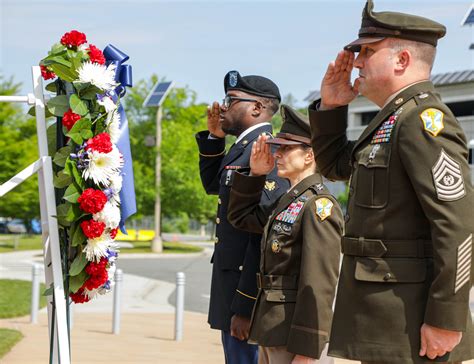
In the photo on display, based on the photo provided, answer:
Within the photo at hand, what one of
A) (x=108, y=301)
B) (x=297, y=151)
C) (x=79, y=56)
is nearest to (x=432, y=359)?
(x=297, y=151)

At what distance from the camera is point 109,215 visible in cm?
550

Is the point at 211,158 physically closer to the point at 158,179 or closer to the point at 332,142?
the point at 332,142

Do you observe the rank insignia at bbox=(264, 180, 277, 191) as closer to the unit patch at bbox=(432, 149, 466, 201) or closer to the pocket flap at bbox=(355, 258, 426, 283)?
the pocket flap at bbox=(355, 258, 426, 283)

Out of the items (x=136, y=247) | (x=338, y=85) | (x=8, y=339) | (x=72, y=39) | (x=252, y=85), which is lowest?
(x=136, y=247)

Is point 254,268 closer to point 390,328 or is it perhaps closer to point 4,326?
point 390,328

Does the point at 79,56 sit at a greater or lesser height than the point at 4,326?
greater

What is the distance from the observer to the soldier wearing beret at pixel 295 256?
4812mm

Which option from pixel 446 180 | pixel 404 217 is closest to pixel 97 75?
pixel 404 217

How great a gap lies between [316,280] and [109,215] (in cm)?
131

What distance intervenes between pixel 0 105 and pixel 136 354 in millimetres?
28053

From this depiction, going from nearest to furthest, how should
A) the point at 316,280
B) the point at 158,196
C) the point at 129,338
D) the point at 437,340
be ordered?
the point at 437,340
the point at 316,280
the point at 129,338
the point at 158,196

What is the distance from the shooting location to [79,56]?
5535 millimetres

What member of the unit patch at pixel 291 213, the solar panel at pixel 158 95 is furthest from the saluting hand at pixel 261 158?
the solar panel at pixel 158 95

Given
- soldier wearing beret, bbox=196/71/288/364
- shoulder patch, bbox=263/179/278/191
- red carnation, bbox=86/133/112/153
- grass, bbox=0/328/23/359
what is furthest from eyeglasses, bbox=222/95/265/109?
grass, bbox=0/328/23/359
